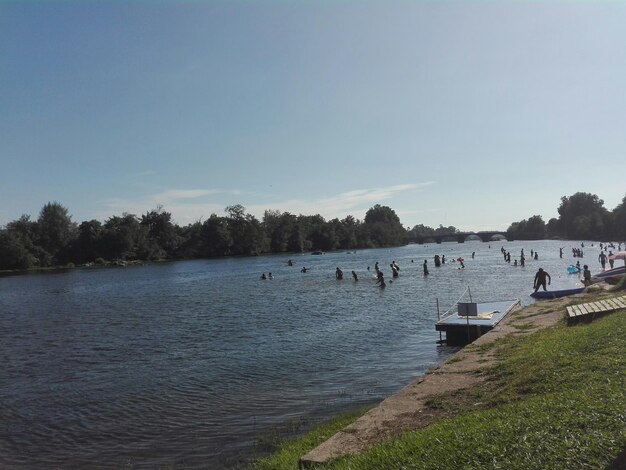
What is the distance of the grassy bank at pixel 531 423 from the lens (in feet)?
19.1

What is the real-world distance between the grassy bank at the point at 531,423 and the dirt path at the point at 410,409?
1.59 ft

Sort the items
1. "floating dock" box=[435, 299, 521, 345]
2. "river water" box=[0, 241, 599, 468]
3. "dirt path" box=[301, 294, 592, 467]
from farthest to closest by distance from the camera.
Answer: "floating dock" box=[435, 299, 521, 345], "river water" box=[0, 241, 599, 468], "dirt path" box=[301, 294, 592, 467]

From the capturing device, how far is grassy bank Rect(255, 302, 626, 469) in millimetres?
5809

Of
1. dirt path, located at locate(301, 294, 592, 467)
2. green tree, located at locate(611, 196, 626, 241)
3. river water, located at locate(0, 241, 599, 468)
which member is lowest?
river water, located at locate(0, 241, 599, 468)

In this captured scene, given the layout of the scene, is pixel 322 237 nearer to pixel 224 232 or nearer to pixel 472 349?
pixel 224 232

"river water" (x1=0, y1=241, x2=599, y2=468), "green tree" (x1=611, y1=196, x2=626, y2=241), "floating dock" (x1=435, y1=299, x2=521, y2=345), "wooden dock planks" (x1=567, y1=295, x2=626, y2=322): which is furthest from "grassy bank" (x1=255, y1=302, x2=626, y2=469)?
"green tree" (x1=611, y1=196, x2=626, y2=241)

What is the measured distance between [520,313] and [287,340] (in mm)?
11134

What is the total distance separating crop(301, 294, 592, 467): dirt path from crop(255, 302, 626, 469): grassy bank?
484 mm

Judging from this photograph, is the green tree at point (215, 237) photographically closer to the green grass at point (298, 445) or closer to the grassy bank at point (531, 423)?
the green grass at point (298, 445)

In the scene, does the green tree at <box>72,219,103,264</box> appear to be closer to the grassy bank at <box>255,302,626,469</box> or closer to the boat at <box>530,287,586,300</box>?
the boat at <box>530,287,586,300</box>

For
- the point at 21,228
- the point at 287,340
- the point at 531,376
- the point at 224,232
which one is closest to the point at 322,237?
the point at 224,232

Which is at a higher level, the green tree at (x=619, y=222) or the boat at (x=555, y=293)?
the green tree at (x=619, y=222)

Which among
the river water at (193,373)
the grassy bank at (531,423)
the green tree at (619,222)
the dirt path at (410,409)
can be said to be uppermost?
the green tree at (619,222)

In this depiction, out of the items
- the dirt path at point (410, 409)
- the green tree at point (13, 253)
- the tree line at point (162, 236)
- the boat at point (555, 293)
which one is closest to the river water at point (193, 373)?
the boat at point (555, 293)
